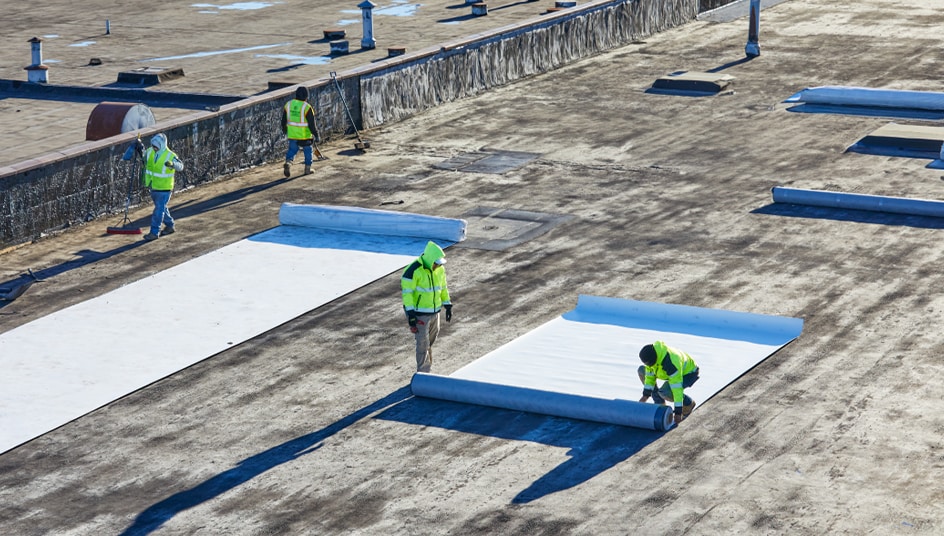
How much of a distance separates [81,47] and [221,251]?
20.7m

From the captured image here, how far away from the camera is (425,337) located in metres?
18.1

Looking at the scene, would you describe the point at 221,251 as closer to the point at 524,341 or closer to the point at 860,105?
the point at 524,341

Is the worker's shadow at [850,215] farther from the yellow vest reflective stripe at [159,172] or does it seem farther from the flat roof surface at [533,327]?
the yellow vest reflective stripe at [159,172]

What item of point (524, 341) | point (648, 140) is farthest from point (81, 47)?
point (524, 341)

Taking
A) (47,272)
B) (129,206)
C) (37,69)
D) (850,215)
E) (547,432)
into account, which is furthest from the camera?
(37,69)

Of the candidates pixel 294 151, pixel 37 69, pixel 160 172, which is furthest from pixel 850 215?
pixel 37 69

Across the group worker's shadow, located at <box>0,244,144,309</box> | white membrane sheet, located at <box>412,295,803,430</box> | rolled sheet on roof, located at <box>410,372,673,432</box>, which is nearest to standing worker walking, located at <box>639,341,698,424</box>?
rolled sheet on roof, located at <box>410,372,673,432</box>

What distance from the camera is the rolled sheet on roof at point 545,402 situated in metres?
16.5

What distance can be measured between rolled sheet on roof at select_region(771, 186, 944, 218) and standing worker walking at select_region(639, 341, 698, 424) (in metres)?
9.70

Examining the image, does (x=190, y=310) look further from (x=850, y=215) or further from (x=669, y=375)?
(x=850, y=215)

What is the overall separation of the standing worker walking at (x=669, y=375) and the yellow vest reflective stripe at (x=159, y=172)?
10754 mm

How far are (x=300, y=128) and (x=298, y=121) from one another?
153 mm

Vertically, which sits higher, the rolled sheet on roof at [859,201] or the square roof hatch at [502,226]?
the rolled sheet on roof at [859,201]

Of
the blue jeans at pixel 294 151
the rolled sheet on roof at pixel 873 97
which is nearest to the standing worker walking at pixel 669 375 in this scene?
the blue jeans at pixel 294 151
